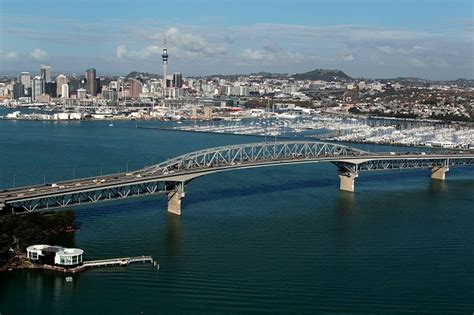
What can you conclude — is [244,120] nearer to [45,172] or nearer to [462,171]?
[462,171]

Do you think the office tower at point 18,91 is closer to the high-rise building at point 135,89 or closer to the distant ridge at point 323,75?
the high-rise building at point 135,89

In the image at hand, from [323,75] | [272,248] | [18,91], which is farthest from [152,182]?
[323,75]

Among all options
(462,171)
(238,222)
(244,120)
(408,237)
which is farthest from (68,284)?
(244,120)

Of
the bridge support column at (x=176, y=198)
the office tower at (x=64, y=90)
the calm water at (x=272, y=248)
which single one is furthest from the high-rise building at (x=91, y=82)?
the bridge support column at (x=176, y=198)

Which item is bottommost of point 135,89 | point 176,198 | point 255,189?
point 255,189

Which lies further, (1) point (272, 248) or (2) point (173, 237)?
(2) point (173, 237)

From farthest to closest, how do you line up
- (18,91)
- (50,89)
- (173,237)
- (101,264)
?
(50,89), (18,91), (173,237), (101,264)

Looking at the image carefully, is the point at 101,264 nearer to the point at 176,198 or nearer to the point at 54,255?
the point at 54,255
